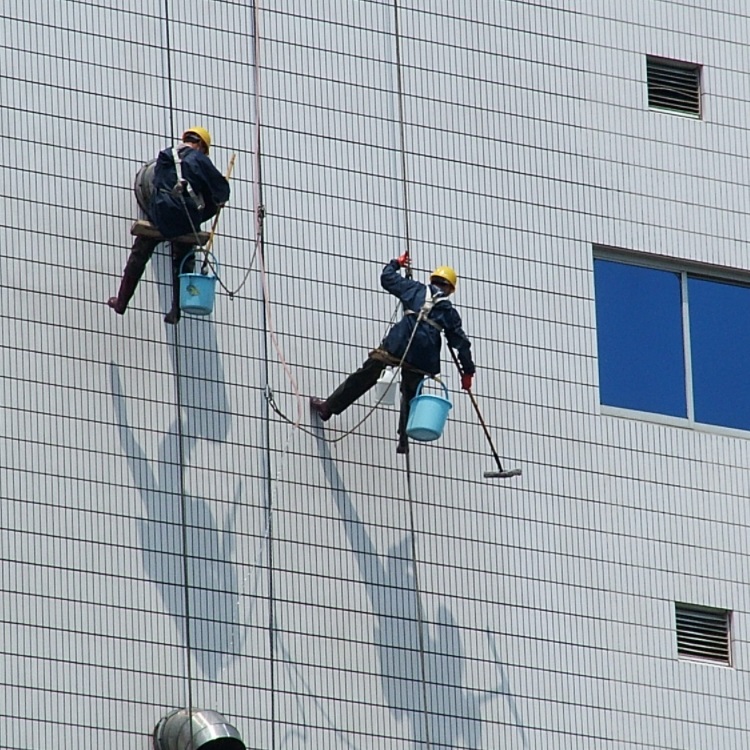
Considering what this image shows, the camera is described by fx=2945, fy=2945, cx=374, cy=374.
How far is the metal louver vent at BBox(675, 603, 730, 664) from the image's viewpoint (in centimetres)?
2544

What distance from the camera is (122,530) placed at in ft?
76.8

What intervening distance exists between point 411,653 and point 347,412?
214 cm

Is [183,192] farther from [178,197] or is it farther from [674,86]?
[674,86]

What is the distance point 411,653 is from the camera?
24234 mm

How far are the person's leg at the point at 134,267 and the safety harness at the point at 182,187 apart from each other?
0.47 meters

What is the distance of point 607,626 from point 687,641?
2.81ft

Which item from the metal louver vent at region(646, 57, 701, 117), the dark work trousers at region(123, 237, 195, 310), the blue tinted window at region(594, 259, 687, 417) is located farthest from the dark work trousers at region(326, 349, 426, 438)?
the metal louver vent at region(646, 57, 701, 117)

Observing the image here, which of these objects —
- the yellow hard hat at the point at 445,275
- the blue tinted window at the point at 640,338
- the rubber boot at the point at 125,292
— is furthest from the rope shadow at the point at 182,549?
the blue tinted window at the point at 640,338

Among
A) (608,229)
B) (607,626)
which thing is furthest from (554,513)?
(608,229)


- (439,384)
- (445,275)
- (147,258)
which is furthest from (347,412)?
(147,258)

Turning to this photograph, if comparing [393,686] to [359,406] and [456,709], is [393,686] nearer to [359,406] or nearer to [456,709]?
[456,709]

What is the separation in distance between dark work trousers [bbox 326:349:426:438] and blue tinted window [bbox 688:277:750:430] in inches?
123

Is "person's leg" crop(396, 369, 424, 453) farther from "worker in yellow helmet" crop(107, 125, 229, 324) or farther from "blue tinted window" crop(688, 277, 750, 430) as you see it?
"blue tinted window" crop(688, 277, 750, 430)

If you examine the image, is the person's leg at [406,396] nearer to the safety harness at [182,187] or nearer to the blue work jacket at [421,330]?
the blue work jacket at [421,330]
